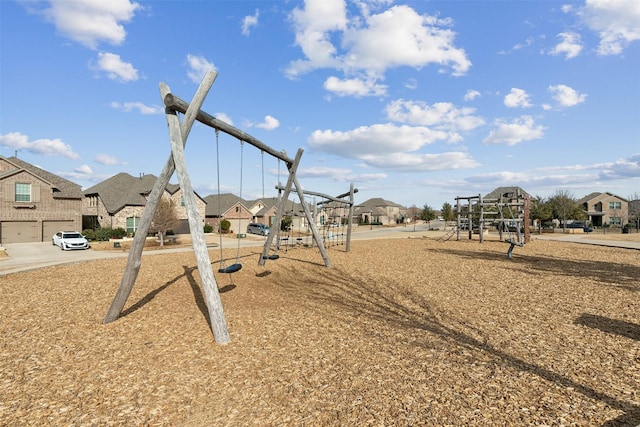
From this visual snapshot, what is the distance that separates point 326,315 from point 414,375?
2887 millimetres

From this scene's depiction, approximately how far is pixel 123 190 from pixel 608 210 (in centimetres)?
8794

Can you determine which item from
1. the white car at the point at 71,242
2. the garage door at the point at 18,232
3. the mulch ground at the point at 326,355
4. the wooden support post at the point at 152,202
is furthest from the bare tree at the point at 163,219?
the wooden support post at the point at 152,202

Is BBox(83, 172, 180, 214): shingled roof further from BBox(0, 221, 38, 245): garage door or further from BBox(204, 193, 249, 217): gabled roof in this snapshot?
BBox(204, 193, 249, 217): gabled roof

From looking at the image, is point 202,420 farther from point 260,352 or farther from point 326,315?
point 326,315

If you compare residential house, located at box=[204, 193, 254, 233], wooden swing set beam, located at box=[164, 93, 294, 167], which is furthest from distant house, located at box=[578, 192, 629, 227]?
wooden swing set beam, located at box=[164, 93, 294, 167]

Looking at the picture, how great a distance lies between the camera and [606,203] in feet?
236

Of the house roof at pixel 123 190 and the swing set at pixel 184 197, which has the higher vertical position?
the house roof at pixel 123 190

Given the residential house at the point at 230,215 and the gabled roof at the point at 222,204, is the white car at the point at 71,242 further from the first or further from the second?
the gabled roof at the point at 222,204

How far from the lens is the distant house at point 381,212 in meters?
91.7

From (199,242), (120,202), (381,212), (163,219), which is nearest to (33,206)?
(120,202)

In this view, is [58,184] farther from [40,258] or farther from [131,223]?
[40,258]

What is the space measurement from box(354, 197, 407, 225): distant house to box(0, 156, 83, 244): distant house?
6476 cm

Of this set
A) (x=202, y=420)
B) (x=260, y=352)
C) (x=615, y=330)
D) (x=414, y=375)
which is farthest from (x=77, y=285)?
(x=615, y=330)

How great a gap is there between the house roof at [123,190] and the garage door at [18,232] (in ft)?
20.5
